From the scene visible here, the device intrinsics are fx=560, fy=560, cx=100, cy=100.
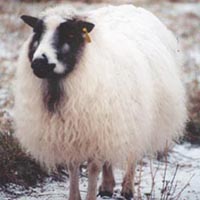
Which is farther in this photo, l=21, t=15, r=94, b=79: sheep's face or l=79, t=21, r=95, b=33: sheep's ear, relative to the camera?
l=79, t=21, r=95, b=33: sheep's ear

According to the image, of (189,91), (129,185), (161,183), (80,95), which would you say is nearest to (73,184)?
(129,185)

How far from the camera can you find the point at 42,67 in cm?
341

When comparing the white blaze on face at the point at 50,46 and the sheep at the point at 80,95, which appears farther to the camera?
the sheep at the point at 80,95

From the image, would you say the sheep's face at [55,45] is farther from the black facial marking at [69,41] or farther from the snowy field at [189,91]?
the snowy field at [189,91]

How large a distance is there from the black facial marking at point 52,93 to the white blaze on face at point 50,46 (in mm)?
120

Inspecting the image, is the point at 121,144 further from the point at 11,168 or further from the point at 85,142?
the point at 11,168

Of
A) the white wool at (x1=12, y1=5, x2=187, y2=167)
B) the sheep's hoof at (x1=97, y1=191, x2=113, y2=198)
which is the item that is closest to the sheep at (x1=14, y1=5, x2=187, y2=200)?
the white wool at (x1=12, y1=5, x2=187, y2=167)

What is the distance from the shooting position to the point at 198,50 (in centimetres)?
1019

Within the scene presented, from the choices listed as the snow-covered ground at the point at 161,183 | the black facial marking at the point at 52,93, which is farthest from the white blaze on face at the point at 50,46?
the snow-covered ground at the point at 161,183

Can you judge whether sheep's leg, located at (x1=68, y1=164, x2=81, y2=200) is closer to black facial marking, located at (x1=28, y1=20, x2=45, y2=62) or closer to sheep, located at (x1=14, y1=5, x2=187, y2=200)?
sheep, located at (x1=14, y1=5, x2=187, y2=200)

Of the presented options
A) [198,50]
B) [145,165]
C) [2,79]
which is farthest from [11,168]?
[198,50]

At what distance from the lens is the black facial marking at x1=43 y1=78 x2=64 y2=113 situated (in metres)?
3.62

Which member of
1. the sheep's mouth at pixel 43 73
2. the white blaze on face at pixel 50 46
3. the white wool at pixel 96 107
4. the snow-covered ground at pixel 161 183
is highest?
the white blaze on face at pixel 50 46

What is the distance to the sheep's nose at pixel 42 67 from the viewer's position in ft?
11.1
